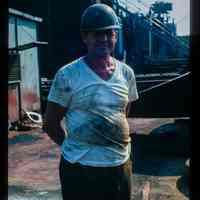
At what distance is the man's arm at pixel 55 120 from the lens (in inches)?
91.6

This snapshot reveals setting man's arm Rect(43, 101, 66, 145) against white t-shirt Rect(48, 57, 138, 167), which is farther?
man's arm Rect(43, 101, 66, 145)

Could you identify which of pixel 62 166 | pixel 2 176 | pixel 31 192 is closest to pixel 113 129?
pixel 62 166

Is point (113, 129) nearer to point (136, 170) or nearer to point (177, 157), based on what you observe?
point (136, 170)

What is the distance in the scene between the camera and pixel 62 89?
2.23 m

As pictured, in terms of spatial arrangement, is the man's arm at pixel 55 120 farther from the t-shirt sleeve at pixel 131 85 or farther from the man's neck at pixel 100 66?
the t-shirt sleeve at pixel 131 85

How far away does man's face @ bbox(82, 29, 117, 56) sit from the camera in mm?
2209

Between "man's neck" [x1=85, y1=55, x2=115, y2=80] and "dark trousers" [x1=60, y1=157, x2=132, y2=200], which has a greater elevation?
"man's neck" [x1=85, y1=55, x2=115, y2=80]

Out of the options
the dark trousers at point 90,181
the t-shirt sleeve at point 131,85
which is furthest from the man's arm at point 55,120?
the t-shirt sleeve at point 131,85

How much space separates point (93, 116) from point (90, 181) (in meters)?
0.31

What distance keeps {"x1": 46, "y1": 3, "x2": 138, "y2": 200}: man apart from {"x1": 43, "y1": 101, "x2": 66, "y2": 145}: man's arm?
30 millimetres

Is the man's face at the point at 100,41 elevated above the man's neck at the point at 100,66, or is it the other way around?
the man's face at the point at 100,41

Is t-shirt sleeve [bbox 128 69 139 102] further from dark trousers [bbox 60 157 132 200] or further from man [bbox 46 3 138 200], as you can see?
dark trousers [bbox 60 157 132 200]

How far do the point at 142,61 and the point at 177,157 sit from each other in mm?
9140

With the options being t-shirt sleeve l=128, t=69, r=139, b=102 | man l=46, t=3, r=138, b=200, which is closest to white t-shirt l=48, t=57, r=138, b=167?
man l=46, t=3, r=138, b=200
